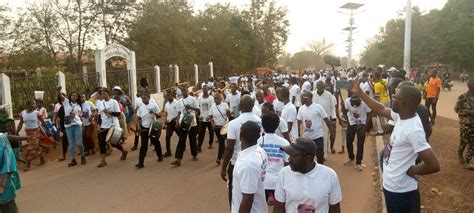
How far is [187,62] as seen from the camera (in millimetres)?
29359

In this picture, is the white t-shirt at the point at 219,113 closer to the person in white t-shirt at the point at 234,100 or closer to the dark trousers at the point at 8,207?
the person in white t-shirt at the point at 234,100

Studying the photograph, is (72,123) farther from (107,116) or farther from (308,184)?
(308,184)

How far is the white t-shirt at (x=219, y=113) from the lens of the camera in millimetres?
9391

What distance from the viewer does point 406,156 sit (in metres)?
3.47

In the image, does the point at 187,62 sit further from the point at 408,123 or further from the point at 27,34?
the point at 408,123

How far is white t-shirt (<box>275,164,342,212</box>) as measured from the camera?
9.78ft

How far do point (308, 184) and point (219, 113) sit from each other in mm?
6468

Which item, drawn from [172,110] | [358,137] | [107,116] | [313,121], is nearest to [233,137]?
[313,121]

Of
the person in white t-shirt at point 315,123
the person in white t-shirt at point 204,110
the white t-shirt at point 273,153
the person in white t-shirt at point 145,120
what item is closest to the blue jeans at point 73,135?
the person in white t-shirt at point 145,120

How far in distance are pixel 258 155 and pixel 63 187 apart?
5.51 metres

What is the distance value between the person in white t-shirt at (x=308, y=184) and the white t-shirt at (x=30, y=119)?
812cm

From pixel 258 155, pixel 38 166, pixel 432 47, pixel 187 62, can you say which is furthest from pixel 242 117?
pixel 432 47

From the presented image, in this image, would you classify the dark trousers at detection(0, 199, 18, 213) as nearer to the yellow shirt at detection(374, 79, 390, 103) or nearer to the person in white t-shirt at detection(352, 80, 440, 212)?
the person in white t-shirt at detection(352, 80, 440, 212)

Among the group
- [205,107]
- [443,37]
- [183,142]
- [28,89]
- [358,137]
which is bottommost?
[183,142]
